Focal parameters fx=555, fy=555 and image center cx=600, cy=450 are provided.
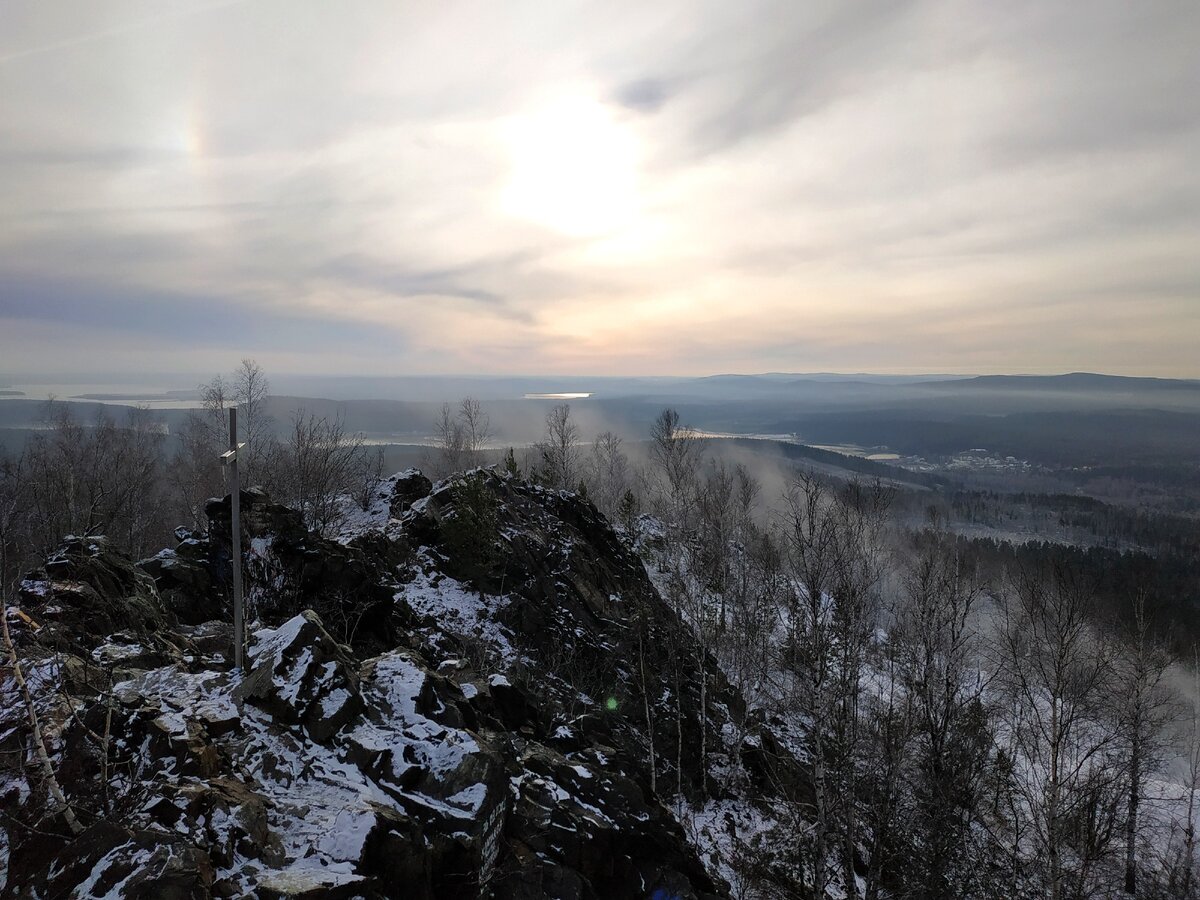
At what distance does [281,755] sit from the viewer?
26.5ft

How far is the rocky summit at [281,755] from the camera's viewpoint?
6.07m

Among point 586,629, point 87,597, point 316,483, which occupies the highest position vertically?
point 316,483

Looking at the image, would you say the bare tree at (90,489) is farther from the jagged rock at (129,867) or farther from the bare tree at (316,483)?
the jagged rock at (129,867)

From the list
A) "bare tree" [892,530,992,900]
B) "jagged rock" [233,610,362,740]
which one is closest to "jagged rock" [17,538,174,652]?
"jagged rock" [233,610,362,740]

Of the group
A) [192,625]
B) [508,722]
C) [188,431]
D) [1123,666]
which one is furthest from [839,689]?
[188,431]

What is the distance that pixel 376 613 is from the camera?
16.5m

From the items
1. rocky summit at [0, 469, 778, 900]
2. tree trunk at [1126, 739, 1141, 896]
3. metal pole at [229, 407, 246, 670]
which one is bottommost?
tree trunk at [1126, 739, 1141, 896]

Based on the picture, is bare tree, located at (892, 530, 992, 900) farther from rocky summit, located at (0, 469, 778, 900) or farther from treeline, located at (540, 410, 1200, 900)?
rocky summit, located at (0, 469, 778, 900)

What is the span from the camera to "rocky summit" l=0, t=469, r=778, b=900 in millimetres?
6066

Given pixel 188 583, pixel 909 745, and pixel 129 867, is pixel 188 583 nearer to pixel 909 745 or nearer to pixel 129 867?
pixel 129 867

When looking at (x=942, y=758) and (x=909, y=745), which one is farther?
(x=909, y=745)

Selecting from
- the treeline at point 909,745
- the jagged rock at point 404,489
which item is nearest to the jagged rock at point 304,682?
the treeline at point 909,745

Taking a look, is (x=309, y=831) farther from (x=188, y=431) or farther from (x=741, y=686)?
(x=188, y=431)

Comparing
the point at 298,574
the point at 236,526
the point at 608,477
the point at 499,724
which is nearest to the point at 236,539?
the point at 236,526
